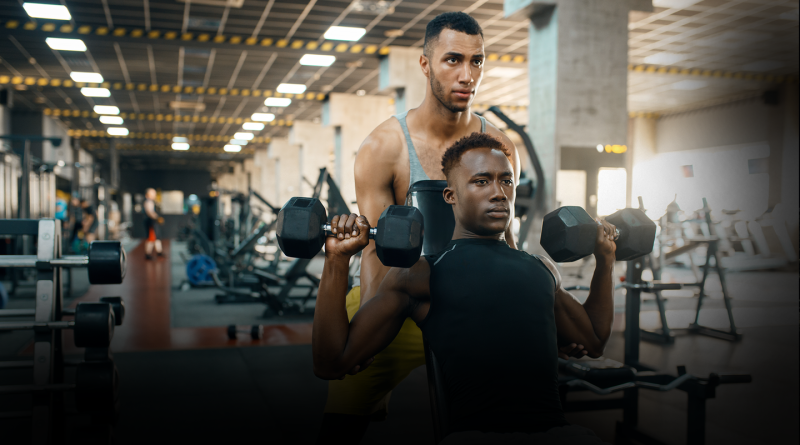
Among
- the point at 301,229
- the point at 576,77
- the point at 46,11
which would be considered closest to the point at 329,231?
the point at 301,229

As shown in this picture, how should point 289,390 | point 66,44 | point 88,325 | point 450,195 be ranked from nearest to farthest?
point 450,195
point 88,325
point 289,390
point 66,44

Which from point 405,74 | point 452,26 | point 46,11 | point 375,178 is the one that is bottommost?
point 375,178

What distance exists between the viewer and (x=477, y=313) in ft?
3.80

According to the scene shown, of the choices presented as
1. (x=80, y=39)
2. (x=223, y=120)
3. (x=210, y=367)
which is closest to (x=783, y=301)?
(x=210, y=367)

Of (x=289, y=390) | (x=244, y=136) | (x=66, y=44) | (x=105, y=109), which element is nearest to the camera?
(x=289, y=390)

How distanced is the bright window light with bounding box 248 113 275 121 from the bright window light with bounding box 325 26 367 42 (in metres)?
6.25

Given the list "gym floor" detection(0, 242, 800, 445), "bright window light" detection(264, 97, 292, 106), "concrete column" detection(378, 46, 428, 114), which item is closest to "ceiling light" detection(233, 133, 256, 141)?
A: "bright window light" detection(264, 97, 292, 106)

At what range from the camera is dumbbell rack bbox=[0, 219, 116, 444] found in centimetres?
209

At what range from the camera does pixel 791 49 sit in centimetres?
920

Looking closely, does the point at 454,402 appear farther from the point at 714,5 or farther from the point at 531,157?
the point at 714,5

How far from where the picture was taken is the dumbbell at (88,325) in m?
2.07

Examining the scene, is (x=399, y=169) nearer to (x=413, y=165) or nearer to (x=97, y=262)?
(x=413, y=165)

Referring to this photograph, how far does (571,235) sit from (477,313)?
29cm

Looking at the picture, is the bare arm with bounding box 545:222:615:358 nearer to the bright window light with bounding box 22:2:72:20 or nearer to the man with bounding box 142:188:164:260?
the bright window light with bounding box 22:2:72:20
